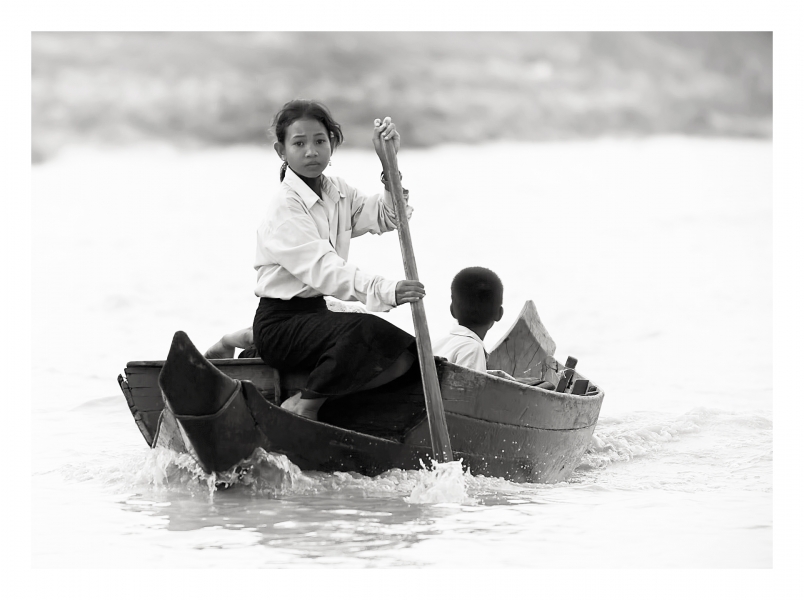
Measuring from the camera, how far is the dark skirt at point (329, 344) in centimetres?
295

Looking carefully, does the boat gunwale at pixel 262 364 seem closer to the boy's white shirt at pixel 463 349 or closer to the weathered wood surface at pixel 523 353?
the boy's white shirt at pixel 463 349

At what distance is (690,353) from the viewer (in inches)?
337

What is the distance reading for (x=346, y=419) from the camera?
10.4 feet

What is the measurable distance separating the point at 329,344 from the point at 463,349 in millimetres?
726

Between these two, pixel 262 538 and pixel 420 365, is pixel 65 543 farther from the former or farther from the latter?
pixel 420 365

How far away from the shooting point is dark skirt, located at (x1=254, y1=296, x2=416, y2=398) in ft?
9.66

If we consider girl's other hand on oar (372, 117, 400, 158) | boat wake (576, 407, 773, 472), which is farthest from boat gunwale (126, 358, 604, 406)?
boat wake (576, 407, 773, 472)

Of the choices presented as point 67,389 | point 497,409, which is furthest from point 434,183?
point 497,409

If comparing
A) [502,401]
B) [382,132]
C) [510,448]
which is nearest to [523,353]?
[510,448]

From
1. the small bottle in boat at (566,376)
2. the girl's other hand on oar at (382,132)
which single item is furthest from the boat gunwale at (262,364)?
the girl's other hand on oar at (382,132)

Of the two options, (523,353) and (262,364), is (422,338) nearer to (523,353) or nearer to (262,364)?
(262,364)

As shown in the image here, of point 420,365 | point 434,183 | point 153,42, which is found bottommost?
point 420,365

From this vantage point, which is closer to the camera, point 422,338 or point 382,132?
point 422,338

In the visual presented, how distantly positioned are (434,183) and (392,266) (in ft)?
5.27
